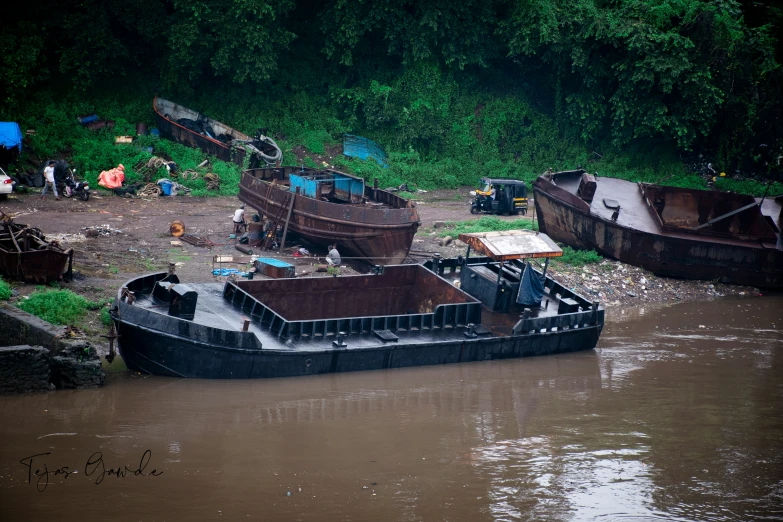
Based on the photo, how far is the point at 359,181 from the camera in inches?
810

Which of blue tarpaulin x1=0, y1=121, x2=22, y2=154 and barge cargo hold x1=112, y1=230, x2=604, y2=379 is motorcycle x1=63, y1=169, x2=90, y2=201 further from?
barge cargo hold x1=112, y1=230, x2=604, y2=379

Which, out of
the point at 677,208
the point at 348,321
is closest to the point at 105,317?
the point at 348,321

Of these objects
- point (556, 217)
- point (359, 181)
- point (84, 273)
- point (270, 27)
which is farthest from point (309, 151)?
point (84, 273)

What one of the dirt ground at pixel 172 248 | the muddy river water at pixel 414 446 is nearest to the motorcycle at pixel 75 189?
the dirt ground at pixel 172 248

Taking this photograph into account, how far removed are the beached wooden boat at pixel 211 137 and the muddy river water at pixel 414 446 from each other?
39.3 feet

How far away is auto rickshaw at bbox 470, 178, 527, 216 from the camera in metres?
23.6

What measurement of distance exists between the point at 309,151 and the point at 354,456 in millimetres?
18178

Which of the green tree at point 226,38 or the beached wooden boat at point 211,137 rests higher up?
the green tree at point 226,38

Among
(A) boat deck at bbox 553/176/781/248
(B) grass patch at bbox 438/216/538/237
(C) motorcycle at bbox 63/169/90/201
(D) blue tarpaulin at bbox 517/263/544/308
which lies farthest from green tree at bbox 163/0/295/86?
(D) blue tarpaulin at bbox 517/263/544/308

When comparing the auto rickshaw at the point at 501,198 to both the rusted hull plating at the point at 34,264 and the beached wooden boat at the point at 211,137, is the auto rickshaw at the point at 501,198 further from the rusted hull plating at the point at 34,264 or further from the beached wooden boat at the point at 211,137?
the rusted hull plating at the point at 34,264

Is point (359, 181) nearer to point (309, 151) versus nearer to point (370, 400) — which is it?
point (309, 151)

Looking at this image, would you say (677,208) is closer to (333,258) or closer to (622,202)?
(622,202)

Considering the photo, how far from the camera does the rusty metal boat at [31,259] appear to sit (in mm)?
14406

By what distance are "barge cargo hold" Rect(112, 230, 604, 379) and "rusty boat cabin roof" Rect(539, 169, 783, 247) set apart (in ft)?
17.8
